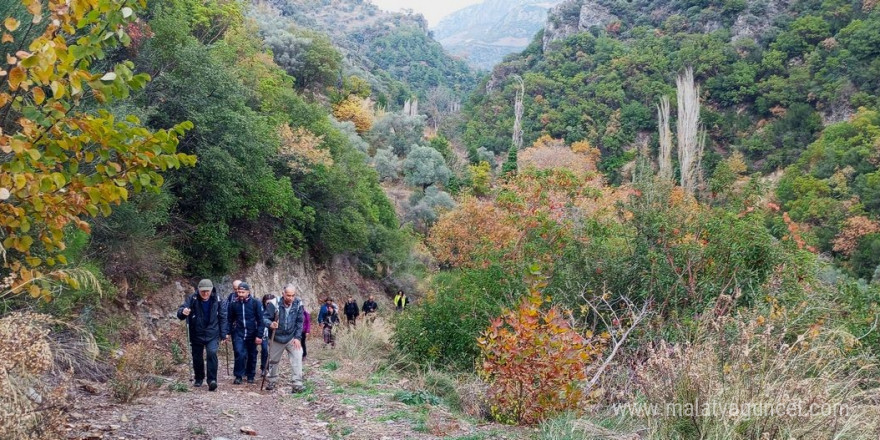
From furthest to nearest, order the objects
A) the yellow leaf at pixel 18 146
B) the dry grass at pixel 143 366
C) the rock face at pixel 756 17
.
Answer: the rock face at pixel 756 17 < the dry grass at pixel 143 366 < the yellow leaf at pixel 18 146

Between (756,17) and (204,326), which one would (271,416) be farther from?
(756,17)

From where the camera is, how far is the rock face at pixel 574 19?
224ft

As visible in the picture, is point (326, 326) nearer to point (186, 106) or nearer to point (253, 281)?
point (253, 281)

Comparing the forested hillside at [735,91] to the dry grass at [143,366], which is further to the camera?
the forested hillside at [735,91]

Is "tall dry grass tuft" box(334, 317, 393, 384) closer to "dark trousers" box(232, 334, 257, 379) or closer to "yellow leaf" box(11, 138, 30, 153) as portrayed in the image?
"dark trousers" box(232, 334, 257, 379)

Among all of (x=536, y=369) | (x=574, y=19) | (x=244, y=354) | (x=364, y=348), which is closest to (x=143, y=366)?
(x=244, y=354)

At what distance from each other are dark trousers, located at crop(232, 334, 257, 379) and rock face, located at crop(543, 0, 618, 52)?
212ft

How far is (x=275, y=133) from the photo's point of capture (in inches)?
744

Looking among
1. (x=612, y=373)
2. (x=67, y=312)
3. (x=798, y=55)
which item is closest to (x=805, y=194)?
(x=798, y=55)

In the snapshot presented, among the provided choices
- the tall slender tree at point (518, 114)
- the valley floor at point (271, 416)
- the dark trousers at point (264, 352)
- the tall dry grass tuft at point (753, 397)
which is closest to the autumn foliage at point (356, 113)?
the tall slender tree at point (518, 114)

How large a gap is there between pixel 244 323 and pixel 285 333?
60 centimetres

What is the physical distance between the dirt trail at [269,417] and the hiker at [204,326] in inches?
11.1

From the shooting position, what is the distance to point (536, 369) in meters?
6.02

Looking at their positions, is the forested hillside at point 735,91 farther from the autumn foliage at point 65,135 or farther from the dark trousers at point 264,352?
the autumn foliage at point 65,135
